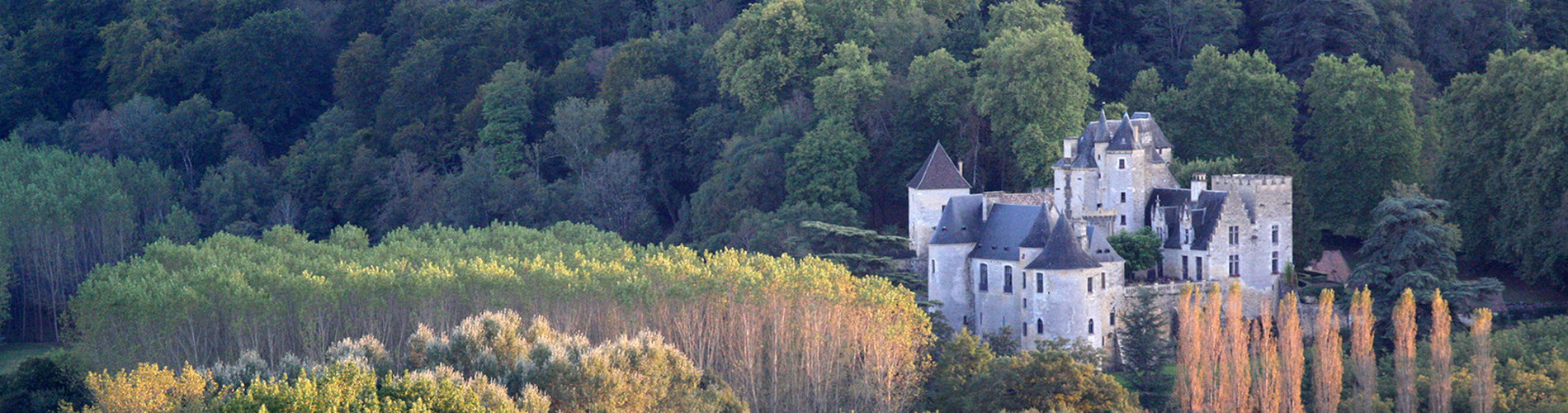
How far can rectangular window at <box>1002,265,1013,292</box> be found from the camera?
2840 inches

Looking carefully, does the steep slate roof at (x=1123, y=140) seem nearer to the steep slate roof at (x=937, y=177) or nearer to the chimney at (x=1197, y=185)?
the chimney at (x=1197, y=185)

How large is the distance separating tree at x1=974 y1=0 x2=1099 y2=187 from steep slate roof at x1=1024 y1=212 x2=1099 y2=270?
10.3m

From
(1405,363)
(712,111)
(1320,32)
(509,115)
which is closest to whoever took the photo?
(1405,363)

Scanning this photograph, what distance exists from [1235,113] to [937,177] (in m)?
16.4

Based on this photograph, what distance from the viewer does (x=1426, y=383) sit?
59.8 m

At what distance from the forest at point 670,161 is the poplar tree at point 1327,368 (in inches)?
199

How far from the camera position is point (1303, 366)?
60281 mm

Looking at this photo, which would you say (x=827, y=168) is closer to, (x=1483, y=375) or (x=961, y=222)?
(x=961, y=222)

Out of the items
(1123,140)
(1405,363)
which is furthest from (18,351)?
(1405,363)

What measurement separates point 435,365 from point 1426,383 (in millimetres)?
27758

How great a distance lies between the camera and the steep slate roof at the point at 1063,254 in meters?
70.1

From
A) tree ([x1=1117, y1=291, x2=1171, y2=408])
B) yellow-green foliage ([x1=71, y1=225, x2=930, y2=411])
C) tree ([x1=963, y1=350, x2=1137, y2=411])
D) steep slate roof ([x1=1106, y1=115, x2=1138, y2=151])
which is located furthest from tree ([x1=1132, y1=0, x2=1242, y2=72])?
tree ([x1=963, y1=350, x2=1137, y2=411])

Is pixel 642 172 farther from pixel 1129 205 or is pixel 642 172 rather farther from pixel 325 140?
pixel 1129 205

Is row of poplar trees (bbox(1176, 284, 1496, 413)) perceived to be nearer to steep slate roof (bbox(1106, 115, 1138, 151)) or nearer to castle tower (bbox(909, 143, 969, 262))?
steep slate roof (bbox(1106, 115, 1138, 151))
